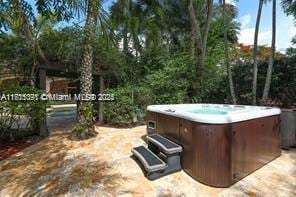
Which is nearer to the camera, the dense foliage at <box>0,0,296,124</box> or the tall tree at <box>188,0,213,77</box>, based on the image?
the dense foliage at <box>0,0,296,124</box>

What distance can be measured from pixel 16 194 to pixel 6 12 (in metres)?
3.22

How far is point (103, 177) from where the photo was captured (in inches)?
157

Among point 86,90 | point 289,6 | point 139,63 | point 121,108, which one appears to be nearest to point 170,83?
point 121,108

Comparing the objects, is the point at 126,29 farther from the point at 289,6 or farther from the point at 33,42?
the point at 289,6

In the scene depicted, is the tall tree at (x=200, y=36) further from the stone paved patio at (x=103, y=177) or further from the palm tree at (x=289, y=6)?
the stone paved patio at (x=103, y=177)

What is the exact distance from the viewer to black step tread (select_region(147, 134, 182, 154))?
409cm

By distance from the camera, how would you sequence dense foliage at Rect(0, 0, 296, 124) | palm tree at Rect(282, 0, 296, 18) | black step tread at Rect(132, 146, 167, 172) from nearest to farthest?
1. black step tread at Rect(132, 146, 167, 172)
2. dense foliage at Rect(0, 0, 296, 124)
3. palm tree at Rect(282, 0, 296, 18)

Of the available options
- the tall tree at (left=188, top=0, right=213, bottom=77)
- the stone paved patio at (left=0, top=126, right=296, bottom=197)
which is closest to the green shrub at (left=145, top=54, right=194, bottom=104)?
the tall tree at (left=188, top=0, right=213, bottom=77)

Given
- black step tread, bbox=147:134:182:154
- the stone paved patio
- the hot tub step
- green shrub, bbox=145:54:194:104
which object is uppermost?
green shrub, bbox=145:54:194:104

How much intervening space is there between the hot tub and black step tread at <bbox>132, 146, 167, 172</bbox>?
50 centimetres

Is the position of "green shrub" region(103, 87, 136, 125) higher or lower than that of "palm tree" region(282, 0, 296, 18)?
lower

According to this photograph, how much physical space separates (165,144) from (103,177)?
51.8 inches

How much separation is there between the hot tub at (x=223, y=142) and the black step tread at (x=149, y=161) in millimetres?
497

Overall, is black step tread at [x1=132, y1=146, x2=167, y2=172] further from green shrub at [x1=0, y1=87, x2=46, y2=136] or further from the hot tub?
green shrub at [x1=0, y1=87, x2=46, y2=136]
